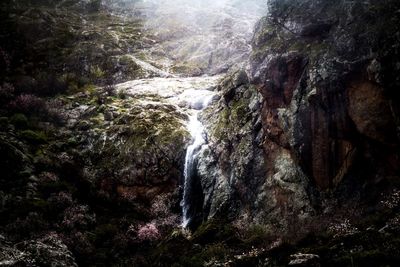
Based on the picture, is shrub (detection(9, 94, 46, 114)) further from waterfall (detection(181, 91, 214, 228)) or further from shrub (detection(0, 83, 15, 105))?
waterfall (detection(181, 91, 214, 228))

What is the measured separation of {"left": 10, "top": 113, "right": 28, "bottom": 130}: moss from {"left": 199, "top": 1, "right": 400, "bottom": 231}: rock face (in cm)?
1129

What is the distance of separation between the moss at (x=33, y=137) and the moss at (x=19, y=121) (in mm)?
839

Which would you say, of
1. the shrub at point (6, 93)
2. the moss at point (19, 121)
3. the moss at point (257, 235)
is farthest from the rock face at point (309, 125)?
the shrub at point (6, 93)

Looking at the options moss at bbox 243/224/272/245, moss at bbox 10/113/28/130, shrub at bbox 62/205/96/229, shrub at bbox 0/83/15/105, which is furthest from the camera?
shrub at bbox 0/83/15/105

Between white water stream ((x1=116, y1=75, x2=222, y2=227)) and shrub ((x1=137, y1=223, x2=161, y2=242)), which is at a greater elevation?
white water stream ((x1=116, y1=75, x2=222, y2=227))

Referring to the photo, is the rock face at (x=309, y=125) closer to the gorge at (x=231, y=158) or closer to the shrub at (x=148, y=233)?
the gorge at (x=231, y=158)

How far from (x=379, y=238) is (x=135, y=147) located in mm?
15485

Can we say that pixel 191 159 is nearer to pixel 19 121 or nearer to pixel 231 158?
pixel 231 158

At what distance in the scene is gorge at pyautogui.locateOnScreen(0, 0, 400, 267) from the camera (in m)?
14.6

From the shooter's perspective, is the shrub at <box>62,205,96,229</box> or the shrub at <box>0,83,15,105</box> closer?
the shrub at <box>62,205,96,229</box>

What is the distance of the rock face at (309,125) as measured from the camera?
15.0 meters

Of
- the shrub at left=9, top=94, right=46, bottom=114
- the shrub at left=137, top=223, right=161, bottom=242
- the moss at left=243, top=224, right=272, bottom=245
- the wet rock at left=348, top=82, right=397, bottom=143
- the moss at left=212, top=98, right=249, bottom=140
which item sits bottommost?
the shrub at left=137, top=223, right=161, bottom=242

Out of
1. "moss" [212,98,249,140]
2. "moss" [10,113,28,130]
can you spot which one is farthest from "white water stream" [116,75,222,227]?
"moss" [10,113,28,130]

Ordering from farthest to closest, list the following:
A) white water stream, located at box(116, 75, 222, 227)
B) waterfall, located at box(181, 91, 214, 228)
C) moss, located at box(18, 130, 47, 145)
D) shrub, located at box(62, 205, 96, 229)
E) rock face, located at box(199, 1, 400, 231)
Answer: moss, located at box(18, 130, 47, 145), white water stream, located at box(116, 75, 222, 227), waterfall, located at box(181, 91, 214, 228), shrub, located at box(62, 205, 96, 229), rock face, located at box(199, 1, 400, 231)
